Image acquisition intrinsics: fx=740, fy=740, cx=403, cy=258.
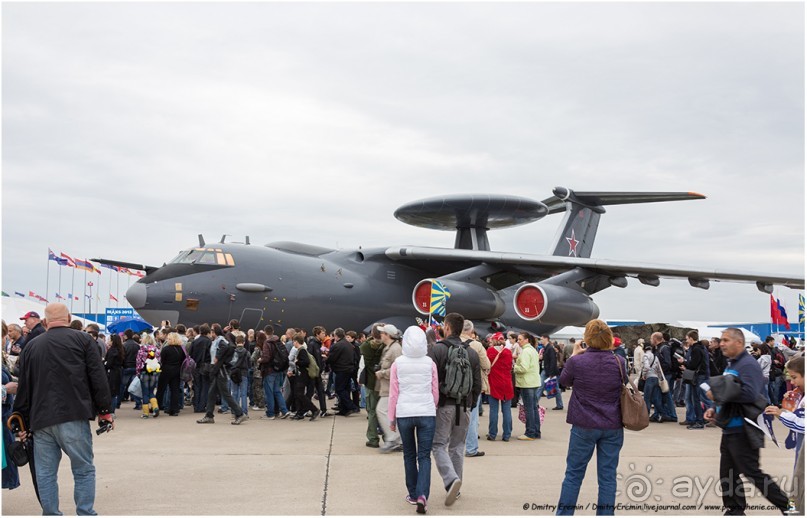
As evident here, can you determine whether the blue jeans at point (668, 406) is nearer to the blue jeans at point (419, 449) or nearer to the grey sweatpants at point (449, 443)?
the grey sweatpants at point (449, 443)

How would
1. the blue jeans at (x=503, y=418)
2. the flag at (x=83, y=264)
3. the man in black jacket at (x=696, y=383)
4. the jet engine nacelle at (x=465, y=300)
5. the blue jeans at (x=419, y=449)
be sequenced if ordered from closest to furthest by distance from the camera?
the blue jeans at (x=419, y=449) → the blue jeans at (x=503, y=418) → the man in black jacket at (x=696, y=383) → the jet engine nacelle at (x=465, y=300) → the flag at (x=83, y=264)

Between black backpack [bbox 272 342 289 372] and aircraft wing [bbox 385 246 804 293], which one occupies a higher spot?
aircraft wing [bbox 385 246 804 293]

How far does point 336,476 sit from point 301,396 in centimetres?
484

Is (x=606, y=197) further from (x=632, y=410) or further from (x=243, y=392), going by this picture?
(x=632, y=410)

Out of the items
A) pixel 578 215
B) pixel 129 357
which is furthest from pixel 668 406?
pixel 578 215

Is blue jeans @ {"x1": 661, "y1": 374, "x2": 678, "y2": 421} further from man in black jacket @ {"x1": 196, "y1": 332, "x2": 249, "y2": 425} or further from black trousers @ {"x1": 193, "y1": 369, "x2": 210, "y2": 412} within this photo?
black trousers @ {"x1": 193, "y1": 369, "x2": 210, "y2": 412}

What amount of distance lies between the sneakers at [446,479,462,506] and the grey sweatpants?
0.10ft

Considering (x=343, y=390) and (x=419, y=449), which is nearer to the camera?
(x=419, y=449)

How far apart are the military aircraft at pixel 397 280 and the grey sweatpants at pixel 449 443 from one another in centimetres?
839

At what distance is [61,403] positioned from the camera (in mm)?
5105

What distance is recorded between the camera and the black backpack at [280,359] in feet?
38.8

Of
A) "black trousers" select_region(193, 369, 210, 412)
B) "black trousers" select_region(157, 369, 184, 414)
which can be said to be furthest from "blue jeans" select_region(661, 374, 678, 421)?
"black trousers" select_region(157, 369, 184, 414)

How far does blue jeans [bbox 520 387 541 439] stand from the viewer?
33.1 feet

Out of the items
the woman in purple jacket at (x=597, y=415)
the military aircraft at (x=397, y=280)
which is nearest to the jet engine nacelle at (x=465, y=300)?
the military aircraft at (x=397, y=280)
